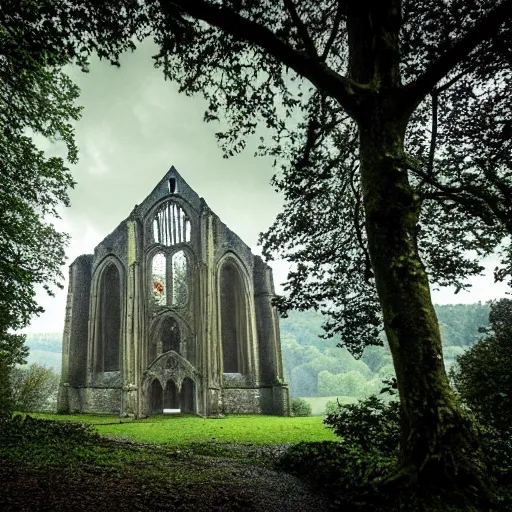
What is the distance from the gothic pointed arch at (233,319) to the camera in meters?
26.2

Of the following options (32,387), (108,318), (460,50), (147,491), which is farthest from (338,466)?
(32,387)

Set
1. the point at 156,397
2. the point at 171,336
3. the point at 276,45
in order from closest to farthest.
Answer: the point at 276,45
the point at 156,397
the point at 171,336

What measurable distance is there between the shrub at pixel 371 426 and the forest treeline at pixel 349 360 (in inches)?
1917

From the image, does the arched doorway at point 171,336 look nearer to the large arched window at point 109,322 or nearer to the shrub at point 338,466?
the large arched window at point 109,322

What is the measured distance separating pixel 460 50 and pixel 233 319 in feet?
82.9

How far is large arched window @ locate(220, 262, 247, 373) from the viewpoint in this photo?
26.4 meters

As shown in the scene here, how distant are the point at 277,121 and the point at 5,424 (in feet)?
29.2

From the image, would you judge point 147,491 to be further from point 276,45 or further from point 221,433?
point 221,433

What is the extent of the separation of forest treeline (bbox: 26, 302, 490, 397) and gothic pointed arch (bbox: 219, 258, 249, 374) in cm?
2805

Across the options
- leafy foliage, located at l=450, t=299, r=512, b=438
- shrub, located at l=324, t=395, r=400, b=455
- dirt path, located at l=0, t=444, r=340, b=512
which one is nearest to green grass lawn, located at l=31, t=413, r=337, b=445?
leafy foliage, located at l=450, t=299, r=512, b=438

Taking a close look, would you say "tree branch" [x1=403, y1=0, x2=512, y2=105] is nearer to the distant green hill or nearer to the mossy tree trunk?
the mossy tree trunk

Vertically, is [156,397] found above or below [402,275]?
below

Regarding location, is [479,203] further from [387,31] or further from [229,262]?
[229,262]

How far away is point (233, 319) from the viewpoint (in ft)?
91.2
